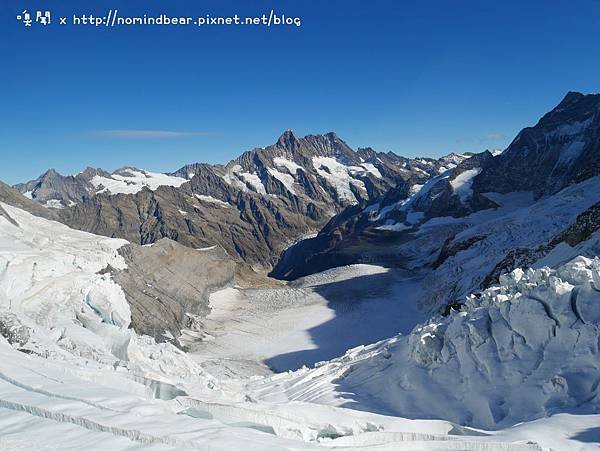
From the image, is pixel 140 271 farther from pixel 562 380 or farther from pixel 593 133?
pixel 593 133

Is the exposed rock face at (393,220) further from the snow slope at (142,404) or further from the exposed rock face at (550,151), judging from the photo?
the snow slope at (142,404)

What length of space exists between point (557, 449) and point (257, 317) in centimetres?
3775

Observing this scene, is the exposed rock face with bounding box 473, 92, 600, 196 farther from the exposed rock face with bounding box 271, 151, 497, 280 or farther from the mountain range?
the exposed rock face with bounding box 271, 151, 497, 280

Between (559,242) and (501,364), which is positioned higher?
(559,242)

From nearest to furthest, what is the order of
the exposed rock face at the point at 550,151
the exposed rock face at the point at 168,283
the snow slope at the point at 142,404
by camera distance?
the snow slope at the point at 142,404
the exposed rock face at the point at 168,283
the exposed rock face at the point at 550,151

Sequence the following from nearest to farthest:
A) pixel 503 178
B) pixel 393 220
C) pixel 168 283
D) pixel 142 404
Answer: pixel 142 404
pixel 168 283
pixel 503 178
pixel 393 220

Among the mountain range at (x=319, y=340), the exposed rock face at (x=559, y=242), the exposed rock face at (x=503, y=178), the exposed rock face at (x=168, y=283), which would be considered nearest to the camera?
the mountain range at (x=319, y=340)

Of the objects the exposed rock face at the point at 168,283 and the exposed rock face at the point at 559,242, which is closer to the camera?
the exposed rock face at the point at 559,242

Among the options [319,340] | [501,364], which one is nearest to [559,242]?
[319,340]

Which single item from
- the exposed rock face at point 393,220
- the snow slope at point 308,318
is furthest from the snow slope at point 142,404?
the exposed rock face at point 393,220

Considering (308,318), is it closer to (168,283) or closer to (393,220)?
(168,283)

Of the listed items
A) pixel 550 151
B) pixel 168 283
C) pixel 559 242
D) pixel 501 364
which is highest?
pixel 550 151

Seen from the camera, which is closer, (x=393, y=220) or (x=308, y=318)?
(x=308, y=318)

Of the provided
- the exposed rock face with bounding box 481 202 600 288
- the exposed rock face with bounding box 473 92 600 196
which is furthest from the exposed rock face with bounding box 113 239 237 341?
the exposed rock face with bounding box 473 92 600 196
